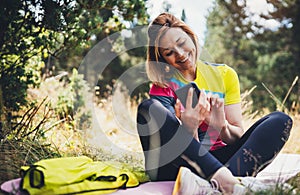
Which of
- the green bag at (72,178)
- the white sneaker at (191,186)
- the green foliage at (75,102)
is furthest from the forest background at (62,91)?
the white sneaker at (191,186)

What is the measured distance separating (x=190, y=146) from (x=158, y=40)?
2.45ft

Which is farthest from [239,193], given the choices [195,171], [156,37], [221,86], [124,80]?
[124,80]

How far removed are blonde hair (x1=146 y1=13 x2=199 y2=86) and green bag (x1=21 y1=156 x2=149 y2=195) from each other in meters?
0.65

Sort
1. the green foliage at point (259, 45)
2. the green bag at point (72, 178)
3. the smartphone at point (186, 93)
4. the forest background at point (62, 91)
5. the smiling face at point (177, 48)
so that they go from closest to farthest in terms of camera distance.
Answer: the green bag at point (72, 178), the smartphone at point (186, 93), the smiling face at point (177, 48), the forest background at point (62, 91), the green foliage at point (259, 45)

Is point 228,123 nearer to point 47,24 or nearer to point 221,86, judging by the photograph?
point 221,86

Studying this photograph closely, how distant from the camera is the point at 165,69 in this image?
2.54 meters

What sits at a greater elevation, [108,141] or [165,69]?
[165,69]

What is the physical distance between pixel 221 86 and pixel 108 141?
188 cm

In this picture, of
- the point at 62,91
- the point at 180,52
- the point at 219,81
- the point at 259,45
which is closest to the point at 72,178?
the point at 180,52

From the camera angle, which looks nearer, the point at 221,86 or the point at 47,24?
the point at 221,86

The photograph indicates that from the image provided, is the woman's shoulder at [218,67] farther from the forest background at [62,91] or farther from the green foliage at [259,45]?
the green foliage at [259,45]

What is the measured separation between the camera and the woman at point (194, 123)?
205cm

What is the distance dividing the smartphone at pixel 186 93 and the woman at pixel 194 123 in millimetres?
31

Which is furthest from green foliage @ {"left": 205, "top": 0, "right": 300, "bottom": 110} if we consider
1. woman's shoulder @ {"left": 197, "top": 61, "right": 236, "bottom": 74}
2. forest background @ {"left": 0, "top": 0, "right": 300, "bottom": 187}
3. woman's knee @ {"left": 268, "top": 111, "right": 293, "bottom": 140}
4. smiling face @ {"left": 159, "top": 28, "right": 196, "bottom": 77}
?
woman's knee @ {"left": 268, "top": 111, "right": 293, "bottom": 140}
